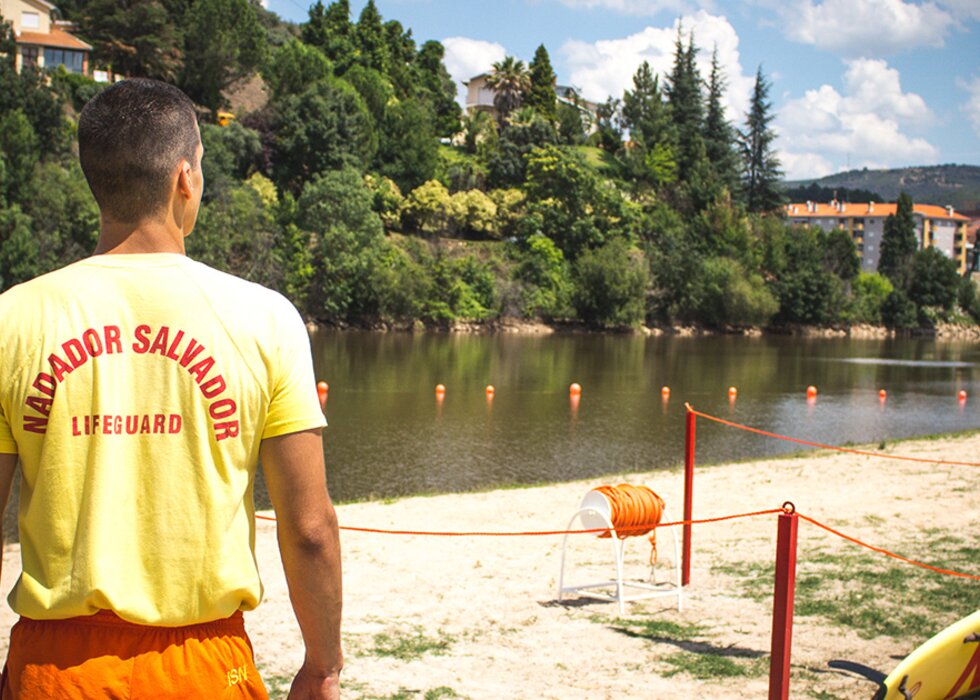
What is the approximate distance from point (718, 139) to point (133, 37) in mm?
61295

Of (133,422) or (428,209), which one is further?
(428,209)

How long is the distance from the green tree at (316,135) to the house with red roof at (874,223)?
95.9 metres

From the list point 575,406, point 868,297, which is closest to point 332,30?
point 868,297

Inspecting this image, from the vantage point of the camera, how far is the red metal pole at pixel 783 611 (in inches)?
219

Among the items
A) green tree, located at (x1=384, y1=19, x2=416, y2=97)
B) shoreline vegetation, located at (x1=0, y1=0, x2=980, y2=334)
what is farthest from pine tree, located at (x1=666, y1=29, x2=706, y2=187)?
green tree, located at (x1=384, y1=19, x2=416, y2=97)

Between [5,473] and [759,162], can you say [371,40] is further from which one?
[5,473]

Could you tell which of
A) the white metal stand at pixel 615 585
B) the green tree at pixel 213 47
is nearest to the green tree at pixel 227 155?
the green tree at pixel 213 47

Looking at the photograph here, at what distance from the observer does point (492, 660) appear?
287 inches

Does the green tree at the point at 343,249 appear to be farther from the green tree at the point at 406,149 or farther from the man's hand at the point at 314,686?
the man's hand at the point at 314,686

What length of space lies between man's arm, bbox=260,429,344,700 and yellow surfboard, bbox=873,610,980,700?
4.51 m

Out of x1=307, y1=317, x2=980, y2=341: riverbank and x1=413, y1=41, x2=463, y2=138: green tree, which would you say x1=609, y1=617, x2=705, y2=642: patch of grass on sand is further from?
x1=413, y1=41, x2=463, y2=138: green tree

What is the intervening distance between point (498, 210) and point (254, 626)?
237ft

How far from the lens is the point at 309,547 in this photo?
7.91 ft

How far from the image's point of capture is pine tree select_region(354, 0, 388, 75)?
98.1 m
